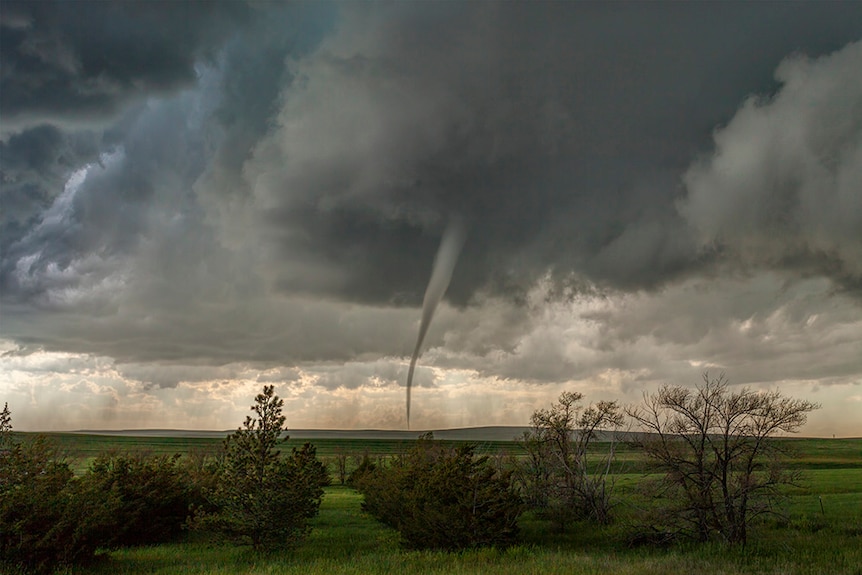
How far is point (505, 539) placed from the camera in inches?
1000

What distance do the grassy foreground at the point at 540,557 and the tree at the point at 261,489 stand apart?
102 centimetres

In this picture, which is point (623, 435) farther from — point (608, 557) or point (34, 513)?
point (34, 513)

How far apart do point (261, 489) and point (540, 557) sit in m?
11.2

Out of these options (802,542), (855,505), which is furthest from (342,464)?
(802,542)

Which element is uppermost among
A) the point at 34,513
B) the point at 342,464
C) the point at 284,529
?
the point at 34,513

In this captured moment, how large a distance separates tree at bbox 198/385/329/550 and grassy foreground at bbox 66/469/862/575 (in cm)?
102

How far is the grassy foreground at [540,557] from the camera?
64.0 feet

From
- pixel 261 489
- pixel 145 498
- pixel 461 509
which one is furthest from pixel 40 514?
pixel 461 509

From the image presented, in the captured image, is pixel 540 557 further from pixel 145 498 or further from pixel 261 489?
pixel 145 498

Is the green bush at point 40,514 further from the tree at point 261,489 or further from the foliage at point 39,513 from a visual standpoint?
the tree at point 261,489

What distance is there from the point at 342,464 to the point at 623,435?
78325 millimetres

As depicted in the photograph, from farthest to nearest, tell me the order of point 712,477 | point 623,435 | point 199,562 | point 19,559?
1. point 623,435
2. point 712,477
3. point 199,562
4. point 19,559

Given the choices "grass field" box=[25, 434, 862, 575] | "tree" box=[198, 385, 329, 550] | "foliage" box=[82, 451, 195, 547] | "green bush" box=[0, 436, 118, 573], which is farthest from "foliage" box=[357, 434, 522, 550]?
"green bush" box=[0, 436, 118, 573]

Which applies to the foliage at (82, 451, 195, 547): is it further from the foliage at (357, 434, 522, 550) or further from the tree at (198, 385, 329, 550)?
the foliage at (357, 434, 522, 550)
